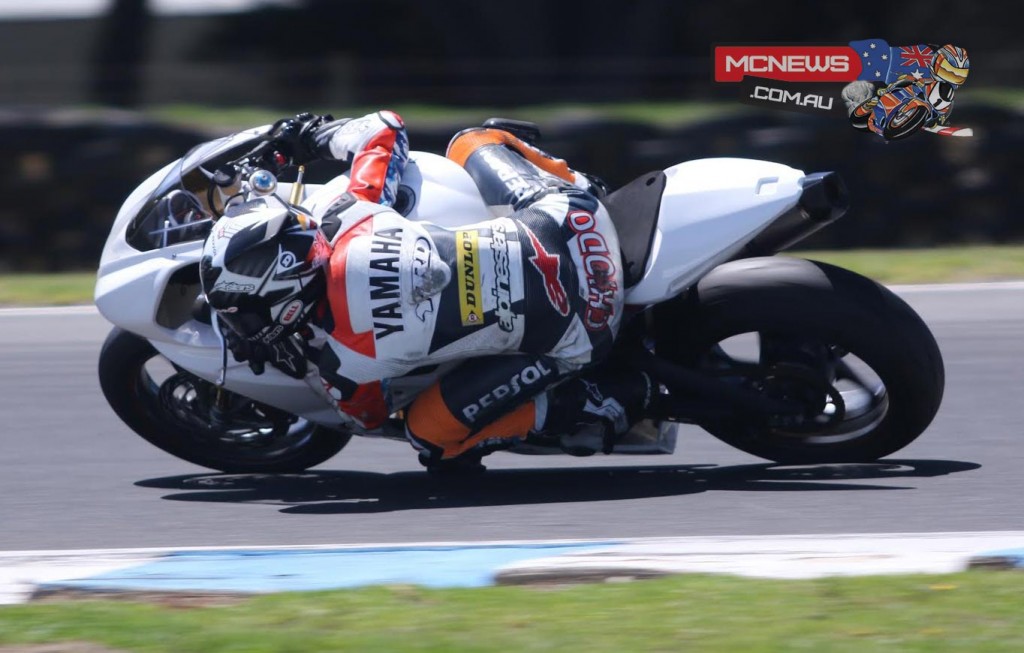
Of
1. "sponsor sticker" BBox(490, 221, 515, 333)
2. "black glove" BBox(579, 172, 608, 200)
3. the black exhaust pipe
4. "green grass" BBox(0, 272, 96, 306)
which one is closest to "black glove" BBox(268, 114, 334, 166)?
"sponsor sticker" BBox(490, 221, 515, 333)

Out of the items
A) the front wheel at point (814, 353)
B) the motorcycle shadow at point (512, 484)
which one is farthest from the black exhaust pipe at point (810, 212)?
the motorcycle shadow at point (512, 484)

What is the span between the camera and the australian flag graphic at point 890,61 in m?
4.87

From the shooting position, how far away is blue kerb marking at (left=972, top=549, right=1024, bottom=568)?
162 inches

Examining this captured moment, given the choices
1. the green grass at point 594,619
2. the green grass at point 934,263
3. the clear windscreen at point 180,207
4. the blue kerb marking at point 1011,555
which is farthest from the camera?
the green grass at point 934,263

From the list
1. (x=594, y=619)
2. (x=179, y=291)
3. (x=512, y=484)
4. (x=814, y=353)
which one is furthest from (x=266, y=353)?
(x=814, y=353)

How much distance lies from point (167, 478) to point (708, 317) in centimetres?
211

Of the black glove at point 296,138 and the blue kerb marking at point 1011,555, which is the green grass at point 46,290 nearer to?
the black glove at point 296,138

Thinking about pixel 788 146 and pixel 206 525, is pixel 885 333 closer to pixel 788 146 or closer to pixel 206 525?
pixel 206 525

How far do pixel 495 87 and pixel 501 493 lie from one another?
8386 mm

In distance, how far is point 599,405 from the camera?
16.0 feet

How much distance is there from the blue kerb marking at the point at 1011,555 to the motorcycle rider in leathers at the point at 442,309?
1.21 m

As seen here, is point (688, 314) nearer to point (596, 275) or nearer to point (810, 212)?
point (596, 275)

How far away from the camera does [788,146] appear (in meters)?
10.0

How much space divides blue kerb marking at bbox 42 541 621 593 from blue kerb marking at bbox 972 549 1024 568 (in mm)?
1048
